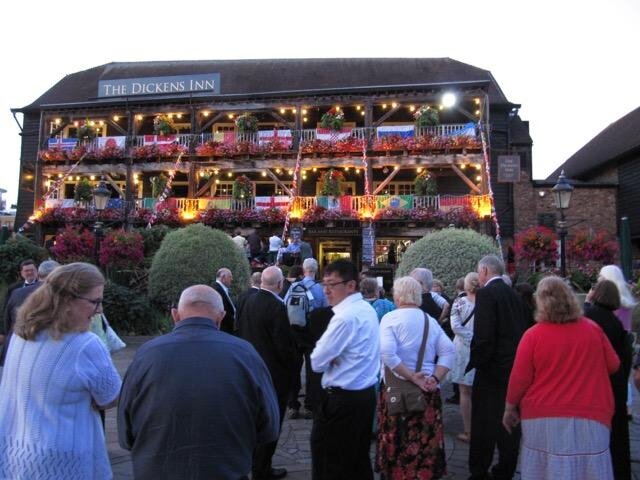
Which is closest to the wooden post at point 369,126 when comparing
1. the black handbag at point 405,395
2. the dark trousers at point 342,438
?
the black handbag at point 405,395

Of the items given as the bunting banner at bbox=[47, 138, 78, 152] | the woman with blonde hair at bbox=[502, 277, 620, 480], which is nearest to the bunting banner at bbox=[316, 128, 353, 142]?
the bunting banner at bbox=[47, 138, 78, 152]

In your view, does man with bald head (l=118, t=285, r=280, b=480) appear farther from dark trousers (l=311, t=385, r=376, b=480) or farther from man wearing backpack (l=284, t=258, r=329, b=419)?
man wearing backpack (l=284, t=258, r=329, b=419)

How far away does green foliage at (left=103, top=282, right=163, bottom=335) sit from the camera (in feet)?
38.3

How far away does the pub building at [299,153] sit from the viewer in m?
22.9

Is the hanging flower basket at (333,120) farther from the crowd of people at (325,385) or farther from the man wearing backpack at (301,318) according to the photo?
the crowd of people at (325,385)

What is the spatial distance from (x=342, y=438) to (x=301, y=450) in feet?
5.87

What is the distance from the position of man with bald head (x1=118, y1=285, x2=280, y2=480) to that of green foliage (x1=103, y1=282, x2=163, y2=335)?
9758 millimetres

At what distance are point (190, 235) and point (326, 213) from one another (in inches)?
421

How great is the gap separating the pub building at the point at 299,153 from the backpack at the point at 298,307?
1566 cm

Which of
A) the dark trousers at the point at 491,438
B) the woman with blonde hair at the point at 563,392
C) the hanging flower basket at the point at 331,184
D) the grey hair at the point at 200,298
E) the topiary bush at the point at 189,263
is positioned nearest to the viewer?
the grey hair at the point at 200,298

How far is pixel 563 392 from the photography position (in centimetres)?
323

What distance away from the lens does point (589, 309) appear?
14.2 ft

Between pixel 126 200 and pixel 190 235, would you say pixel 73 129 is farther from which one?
pixel 190 235

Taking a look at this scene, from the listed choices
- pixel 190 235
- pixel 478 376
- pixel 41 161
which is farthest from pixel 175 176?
pixel 478 376
